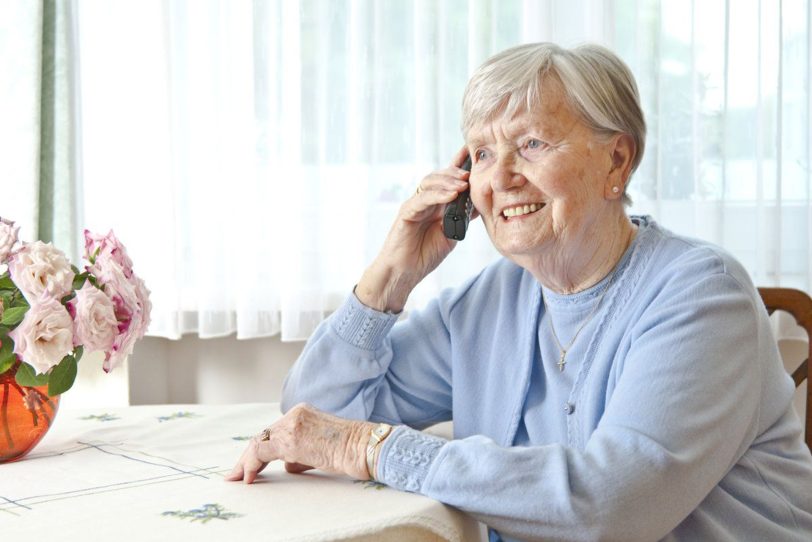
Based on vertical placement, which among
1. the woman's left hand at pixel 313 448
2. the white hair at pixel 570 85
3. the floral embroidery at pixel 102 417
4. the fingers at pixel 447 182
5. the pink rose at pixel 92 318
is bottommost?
the floral embroidery at pixel 102 417

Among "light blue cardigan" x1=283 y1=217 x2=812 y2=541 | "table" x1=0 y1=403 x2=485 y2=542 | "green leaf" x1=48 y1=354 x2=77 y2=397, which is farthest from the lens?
"green leaf" x1=48 y1=354 x2=77 y2=397

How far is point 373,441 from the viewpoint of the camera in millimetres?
1343

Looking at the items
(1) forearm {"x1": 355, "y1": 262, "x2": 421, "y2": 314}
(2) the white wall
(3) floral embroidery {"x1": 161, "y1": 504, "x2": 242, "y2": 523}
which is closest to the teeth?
(1) forearm {"x1": 355, "y1": 262, "x2": 421, "y2": 314}

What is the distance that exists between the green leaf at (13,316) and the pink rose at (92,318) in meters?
0.07

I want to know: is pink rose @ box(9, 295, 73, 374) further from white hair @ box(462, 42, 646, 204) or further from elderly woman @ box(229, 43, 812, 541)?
white hair @ box(462, 42, 646, 204)

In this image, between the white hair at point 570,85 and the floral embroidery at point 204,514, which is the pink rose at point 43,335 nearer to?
the floral embroidery at point 204,514

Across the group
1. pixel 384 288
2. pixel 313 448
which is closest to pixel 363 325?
pixel 384 288

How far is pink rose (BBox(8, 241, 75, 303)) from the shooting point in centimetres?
139

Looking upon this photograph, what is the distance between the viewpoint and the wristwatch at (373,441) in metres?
1.33

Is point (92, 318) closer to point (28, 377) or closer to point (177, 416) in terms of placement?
point (28, 377)

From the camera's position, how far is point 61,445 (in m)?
1.61

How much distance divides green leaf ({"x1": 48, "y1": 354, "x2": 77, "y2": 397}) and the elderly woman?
300 mm

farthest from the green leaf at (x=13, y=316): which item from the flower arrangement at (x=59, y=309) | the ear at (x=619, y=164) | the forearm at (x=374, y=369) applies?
the ear at (x=619, y=164)

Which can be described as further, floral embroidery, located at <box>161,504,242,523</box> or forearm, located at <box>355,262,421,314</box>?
forearm, located at <box>355,262,421,314</box>
